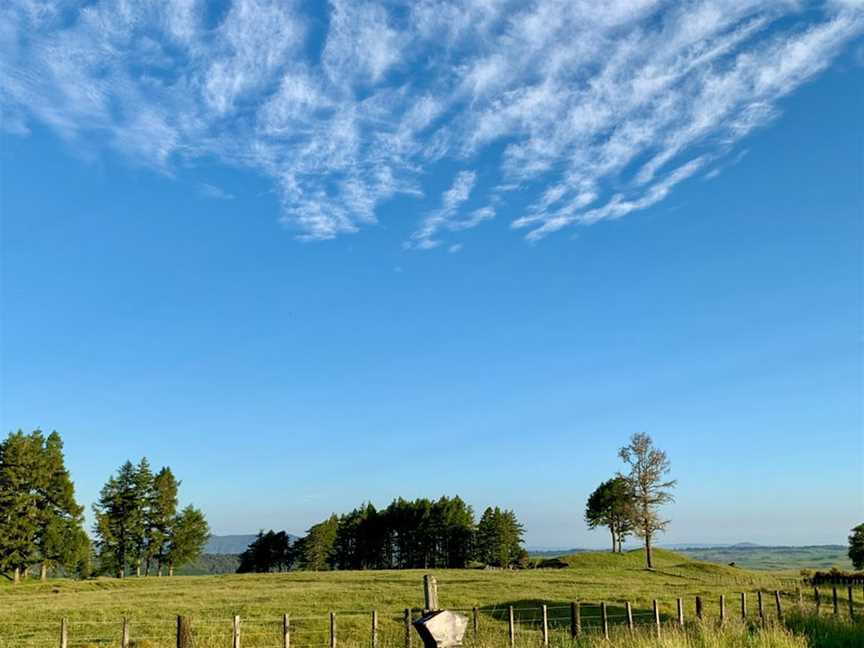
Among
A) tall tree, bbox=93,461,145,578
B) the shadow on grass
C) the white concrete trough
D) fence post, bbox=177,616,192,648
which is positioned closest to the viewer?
the white concrete trough

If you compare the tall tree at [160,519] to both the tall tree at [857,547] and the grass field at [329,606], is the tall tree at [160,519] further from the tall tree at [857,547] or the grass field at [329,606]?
the tall tree at [857,547]

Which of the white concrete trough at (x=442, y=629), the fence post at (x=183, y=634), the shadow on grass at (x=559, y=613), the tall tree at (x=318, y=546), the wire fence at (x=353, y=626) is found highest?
the white concrete trough at (x=442, y=629)

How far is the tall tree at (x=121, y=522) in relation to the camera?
269 feet

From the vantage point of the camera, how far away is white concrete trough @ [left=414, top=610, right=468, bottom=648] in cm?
612

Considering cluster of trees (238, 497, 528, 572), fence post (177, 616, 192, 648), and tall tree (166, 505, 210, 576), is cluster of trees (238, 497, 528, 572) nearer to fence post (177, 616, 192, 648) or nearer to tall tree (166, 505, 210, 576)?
tall tree (166, 505, 210, 576)

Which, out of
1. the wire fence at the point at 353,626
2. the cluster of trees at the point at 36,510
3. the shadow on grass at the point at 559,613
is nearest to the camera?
the wire fence at the point at 353,626

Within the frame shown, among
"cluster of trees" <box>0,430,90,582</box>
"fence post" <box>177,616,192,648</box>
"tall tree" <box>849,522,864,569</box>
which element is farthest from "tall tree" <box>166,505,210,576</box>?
"tall tree" <box>849,522,864,569</box>

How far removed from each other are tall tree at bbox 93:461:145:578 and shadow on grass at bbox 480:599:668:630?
62745 mm

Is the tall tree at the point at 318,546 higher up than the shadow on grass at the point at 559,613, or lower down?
lower down

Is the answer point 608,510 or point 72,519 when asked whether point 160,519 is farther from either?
point 608,510

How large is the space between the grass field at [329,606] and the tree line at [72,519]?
800 cm

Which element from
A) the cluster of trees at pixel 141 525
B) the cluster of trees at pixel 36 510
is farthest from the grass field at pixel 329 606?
the cluster of trees at pixel 141 525

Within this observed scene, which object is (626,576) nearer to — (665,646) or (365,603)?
(365,603)

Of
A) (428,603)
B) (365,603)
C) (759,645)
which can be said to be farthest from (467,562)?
(428,603)
